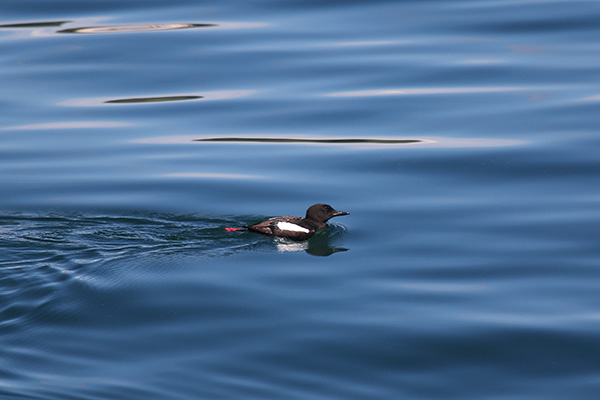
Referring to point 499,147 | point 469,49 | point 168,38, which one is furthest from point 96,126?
point 469,49

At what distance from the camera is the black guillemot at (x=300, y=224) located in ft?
35.8

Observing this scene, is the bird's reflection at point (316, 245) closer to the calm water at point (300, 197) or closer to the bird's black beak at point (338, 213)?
the calm water at point (300, 197)

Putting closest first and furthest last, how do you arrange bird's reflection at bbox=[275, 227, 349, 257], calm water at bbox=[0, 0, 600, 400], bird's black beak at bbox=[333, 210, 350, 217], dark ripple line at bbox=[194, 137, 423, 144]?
calm water at bbox=[0, 0, 600, 400] → bird's reflection at bbox=[275, 227, 349, 257] → bird's black beak at bbox=[333, 210, 350, 217] → dark ripple line at bbox=[194, 137, 423, 144]

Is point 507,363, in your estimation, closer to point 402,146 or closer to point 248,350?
point 248,350

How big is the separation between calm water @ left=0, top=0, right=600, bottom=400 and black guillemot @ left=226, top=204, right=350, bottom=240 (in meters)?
0.16

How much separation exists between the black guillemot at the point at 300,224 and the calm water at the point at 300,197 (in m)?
0.16

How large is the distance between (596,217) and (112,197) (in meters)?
6.48

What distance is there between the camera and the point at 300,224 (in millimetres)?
11148

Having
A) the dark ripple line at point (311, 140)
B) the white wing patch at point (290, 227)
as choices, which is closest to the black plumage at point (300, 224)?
the white wing patch at point (290, 227)

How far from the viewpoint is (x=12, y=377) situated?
23.3ft

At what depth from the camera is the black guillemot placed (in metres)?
10.9

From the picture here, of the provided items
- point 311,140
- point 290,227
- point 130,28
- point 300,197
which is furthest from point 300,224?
point 130,28

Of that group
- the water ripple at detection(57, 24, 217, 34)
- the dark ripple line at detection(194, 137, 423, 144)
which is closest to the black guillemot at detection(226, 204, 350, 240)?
the dark ripple line at detection(194, 137, 423, 144)

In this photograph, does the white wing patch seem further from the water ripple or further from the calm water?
the water ripple
